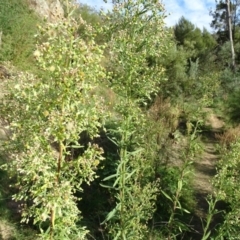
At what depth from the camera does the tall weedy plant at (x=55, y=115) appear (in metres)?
→ 2.04

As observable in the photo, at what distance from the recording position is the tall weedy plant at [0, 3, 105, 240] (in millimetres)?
2039

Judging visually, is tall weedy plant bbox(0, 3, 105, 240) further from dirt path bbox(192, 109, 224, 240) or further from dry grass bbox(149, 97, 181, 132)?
dry grass bbox(149, 97, 181, 132)

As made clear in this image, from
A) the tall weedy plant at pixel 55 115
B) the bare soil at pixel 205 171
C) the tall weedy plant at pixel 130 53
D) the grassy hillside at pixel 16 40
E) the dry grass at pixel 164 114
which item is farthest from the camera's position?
the grassy hillside at pixel 16 40

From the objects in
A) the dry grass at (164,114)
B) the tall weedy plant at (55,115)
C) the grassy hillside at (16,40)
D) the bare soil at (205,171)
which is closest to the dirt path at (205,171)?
the bare soil at (205,171)

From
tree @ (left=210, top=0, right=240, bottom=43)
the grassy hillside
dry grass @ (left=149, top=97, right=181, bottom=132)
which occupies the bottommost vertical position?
dry grass @ (left=149, top=97, right=181, bottom=132)

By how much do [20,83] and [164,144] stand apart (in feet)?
19.8

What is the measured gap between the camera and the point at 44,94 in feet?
7.00

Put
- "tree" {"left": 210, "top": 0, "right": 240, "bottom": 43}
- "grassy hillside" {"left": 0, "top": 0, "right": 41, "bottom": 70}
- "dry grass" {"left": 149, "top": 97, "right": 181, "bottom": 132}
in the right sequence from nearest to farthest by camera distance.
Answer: "dry grass" {"left": 149, "top": 97, "right": 181, "bottom": 132} < "grassy hillside" {"left": 0, "top": 0, "right": 41, "bottom": 70} < "tree" {"left": 210, "top": 0, "right": 240, "bottom": 43}

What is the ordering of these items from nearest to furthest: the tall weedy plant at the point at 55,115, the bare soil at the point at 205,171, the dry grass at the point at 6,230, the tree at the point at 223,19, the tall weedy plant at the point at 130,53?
1. the tall weedy plant at the point at 55,115
2. the tall weedy plant at the point at 130,53
3. the dry grass at the point at 6,230
4. the bare soil at the point at 205,171
5. the tree at the point at 223,19

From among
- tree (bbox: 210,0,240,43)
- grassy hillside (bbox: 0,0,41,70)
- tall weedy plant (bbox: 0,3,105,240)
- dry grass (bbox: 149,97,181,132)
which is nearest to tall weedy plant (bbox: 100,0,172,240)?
tall weedy plant (bbox: 0,3,105,240)

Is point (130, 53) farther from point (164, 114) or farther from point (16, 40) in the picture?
point (16, 40)

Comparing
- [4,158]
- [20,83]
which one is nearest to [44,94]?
[20,83]

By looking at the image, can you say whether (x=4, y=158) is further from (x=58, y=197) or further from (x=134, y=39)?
(x=58, y=197)

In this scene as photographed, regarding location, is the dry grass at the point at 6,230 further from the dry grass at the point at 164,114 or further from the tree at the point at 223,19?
the tree at the point at 223,19
